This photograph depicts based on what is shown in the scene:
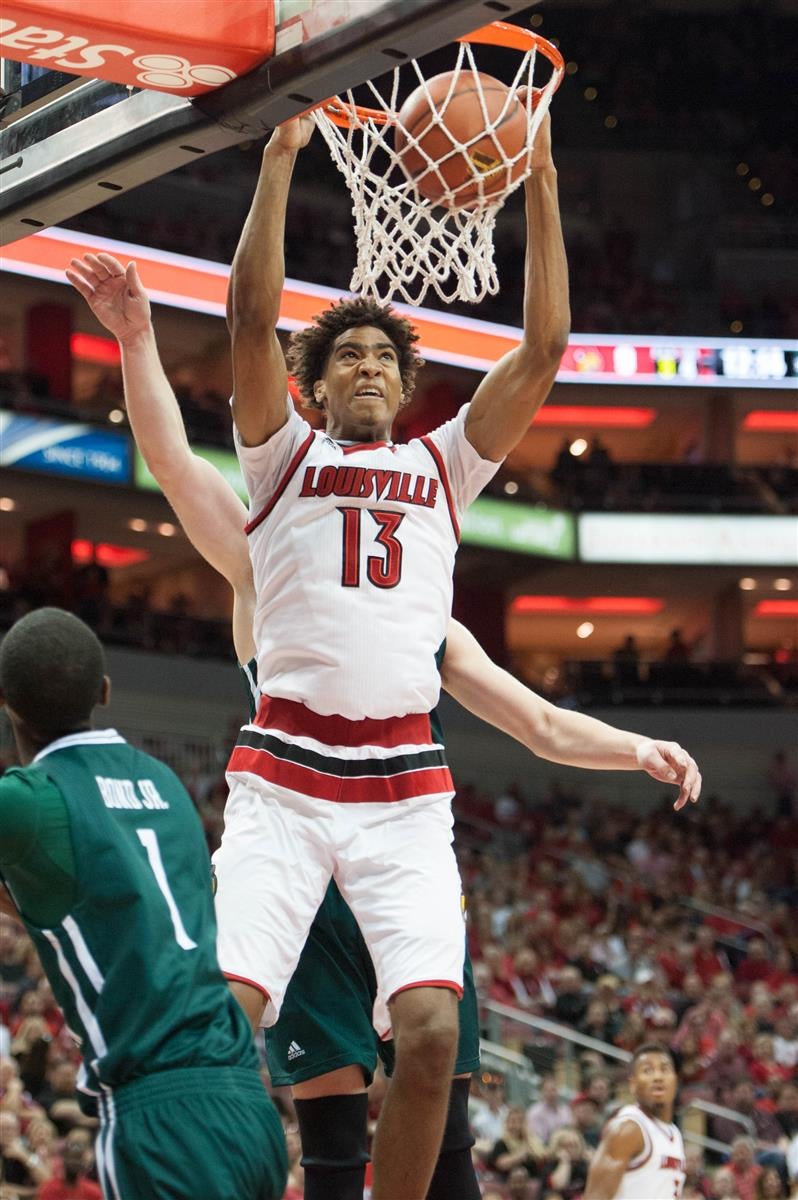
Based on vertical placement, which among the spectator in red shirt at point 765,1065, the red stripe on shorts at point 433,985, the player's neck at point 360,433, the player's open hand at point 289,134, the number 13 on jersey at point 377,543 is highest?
the player's open hand at point 289,134

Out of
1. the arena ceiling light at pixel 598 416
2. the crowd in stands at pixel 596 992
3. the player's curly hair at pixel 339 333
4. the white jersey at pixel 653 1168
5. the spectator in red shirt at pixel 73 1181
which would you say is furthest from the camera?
the arena ceiling light at pixel 598 416

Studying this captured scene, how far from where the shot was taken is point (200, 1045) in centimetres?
337

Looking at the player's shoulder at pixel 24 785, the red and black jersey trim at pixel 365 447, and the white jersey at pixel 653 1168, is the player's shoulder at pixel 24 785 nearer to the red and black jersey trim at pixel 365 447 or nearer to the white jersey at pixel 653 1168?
the red and black jersey trim at pixel 365 447

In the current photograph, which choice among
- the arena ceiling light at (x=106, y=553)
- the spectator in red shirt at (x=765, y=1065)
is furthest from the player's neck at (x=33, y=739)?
the arena ceiling light at (x=106, y=553)

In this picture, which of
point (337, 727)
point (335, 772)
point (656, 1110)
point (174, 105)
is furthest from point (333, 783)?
point (656, 1110)

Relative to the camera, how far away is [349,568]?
14.6ft

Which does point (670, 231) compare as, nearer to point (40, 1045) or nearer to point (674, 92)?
point (674, 92)

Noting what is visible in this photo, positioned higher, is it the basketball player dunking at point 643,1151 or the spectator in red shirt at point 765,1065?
the basketball player dunking at point 643,1151

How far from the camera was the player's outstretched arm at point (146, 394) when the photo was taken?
15.7ft

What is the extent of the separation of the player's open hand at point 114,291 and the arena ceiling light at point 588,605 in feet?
86.6

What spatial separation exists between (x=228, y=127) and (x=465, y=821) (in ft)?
58.9

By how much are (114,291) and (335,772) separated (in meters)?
1.47

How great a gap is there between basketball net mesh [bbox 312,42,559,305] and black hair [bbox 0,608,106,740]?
6.03 ft

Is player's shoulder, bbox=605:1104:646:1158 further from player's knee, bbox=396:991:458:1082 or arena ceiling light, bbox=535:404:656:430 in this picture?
arena ceiling light, bbox=535:404:656:430
